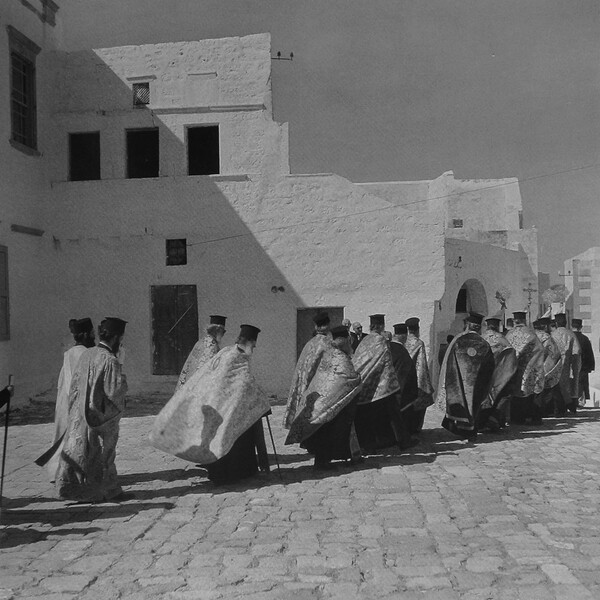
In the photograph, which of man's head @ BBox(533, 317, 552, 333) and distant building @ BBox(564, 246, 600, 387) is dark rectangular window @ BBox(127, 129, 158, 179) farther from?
distant building @ BBox(564, 246, 600, 387)

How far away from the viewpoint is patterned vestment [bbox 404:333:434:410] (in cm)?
1105

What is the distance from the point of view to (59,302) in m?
16.8

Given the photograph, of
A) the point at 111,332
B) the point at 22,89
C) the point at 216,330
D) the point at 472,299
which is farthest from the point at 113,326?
the point at 472,299

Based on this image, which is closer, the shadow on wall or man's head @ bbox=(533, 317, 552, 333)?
man's head @ bbox=(533, 317, 552, 333)

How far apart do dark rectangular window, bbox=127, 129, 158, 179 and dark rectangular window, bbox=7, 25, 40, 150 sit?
2084 mm

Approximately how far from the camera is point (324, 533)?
6121 millimetres

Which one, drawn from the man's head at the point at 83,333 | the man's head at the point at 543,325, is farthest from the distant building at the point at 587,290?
the man's head at the point at 83,333

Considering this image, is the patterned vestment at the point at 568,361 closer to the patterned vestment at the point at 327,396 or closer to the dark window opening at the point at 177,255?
the patterned vestment at the point at 327,396

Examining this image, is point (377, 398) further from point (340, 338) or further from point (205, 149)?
point (205, 149)

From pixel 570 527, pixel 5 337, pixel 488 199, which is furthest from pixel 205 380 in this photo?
pixel 488 199

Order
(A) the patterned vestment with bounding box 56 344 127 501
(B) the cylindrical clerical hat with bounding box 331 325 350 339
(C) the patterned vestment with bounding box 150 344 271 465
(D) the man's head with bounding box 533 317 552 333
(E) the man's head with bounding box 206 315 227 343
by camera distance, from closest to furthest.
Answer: (A) the patterned vestment with bounding box 56 344 127 501
(C) the patterned vestment with bounding box 150 344 271 465
(B) the cylindrical clerical hat with bounding box 331 325 350 339
(E) the man's head with bounding box 206 315 227 343
(D) the man's head with bounding box 533 317 552 333

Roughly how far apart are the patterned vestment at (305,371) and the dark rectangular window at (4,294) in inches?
298

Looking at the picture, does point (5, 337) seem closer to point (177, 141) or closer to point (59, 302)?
point (59, 302)

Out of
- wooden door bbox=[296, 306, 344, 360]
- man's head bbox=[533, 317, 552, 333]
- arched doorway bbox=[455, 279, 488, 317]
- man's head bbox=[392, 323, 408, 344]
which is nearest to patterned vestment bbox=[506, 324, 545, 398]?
man's head bbox=[533, 317, 552, 333]
